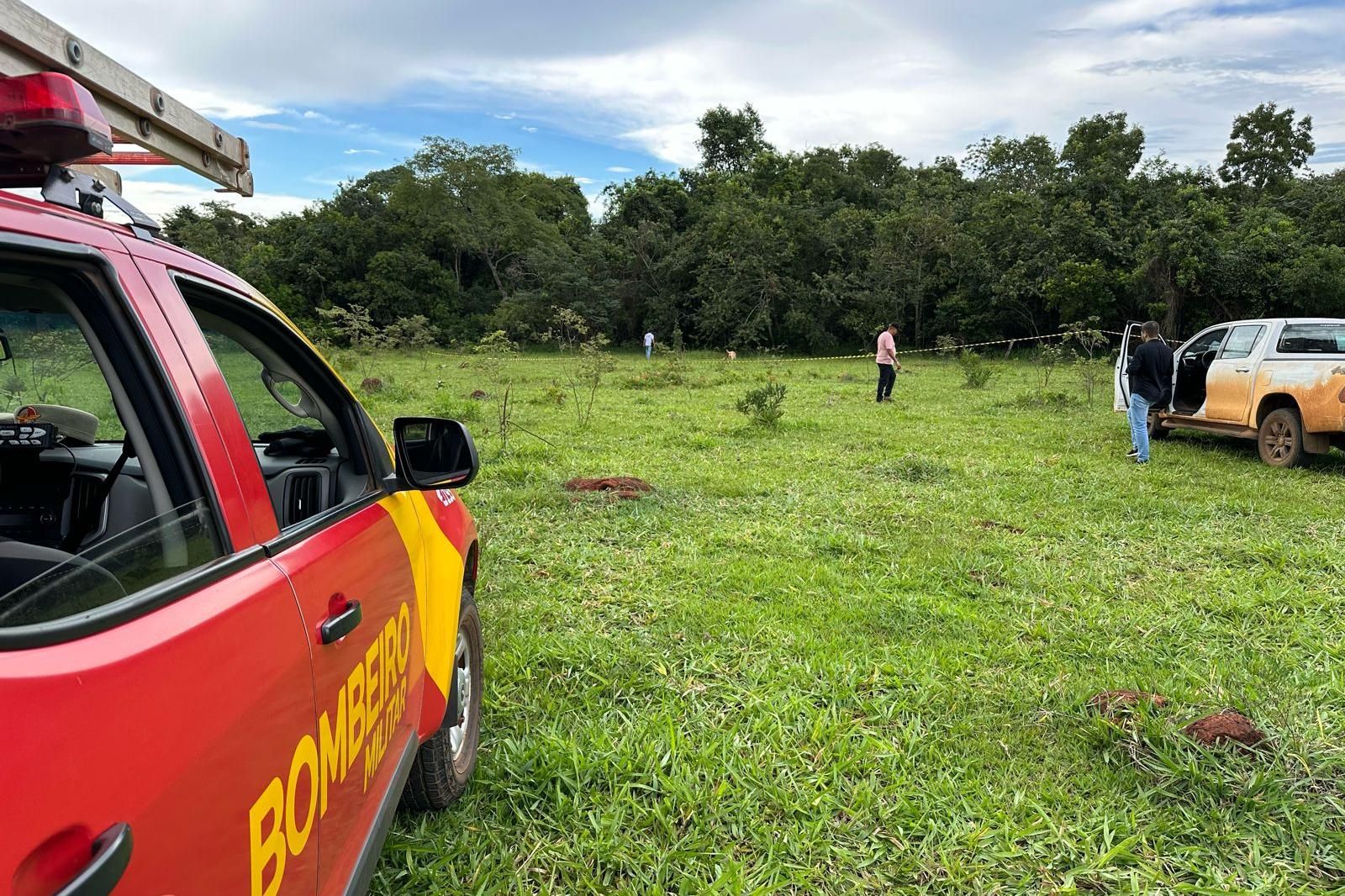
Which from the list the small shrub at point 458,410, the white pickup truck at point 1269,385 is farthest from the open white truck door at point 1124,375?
the small shrub at point 458,410

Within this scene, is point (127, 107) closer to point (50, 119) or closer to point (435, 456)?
point (50, 119)

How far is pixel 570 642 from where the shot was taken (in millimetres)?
3869

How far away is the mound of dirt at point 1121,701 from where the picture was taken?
3.13m

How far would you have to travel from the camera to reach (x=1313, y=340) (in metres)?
7.88

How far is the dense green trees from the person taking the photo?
25.8m

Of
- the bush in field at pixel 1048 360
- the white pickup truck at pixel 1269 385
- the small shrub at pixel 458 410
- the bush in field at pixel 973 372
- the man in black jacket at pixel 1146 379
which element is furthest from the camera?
the bush in field at pixel 1048 360

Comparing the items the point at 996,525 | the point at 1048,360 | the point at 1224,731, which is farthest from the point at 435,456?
the point at 1048,360

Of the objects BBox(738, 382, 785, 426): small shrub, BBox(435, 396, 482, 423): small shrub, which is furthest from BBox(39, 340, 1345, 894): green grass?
BBox(435, 396, 482, 423): small shrub

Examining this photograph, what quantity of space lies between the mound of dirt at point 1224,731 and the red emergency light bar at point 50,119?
3.57 m

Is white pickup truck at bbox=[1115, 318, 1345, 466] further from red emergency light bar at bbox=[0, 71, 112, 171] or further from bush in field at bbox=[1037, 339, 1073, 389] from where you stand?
red emergency light bar at bbox=[0, 71, 112, 171]

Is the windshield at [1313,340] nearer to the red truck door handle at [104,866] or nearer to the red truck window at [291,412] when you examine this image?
the red truck window at [291,412]

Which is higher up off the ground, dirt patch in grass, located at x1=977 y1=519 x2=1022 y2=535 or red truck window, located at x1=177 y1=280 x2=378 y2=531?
red truck window, located at x1=177 y1=280 x2=378 y2=531

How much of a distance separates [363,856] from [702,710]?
6.08 ft

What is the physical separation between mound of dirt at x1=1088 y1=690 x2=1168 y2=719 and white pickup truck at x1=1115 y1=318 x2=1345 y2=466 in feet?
19.5
